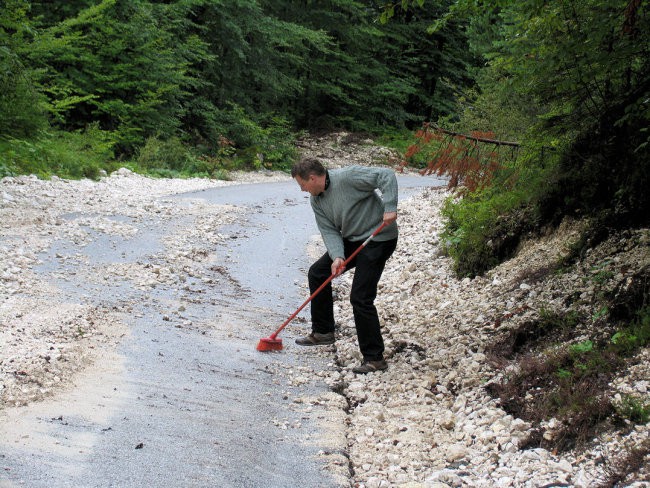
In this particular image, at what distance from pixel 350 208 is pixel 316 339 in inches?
57.3

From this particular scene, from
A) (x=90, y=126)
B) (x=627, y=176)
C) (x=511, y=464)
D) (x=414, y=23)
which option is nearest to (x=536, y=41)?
(x=627, y=176)

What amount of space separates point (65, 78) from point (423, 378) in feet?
53.0

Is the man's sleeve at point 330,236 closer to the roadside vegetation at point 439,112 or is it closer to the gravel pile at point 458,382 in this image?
the gravel pile at point 458,382

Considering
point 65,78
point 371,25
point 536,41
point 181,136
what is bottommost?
point 181,136

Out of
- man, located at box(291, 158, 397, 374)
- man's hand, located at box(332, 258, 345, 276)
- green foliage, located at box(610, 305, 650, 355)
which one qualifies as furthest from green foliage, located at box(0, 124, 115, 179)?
green foliage, located at box(610, 305, 650, 355)

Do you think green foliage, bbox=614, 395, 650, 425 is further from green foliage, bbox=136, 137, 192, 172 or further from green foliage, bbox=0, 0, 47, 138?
green foliage, bbox=136, 137, 192, 172

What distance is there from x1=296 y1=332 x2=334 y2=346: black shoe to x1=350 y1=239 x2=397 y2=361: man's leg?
769 millimetres

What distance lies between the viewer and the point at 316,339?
21.1ft

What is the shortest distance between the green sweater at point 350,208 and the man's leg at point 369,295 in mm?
136

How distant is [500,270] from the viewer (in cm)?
736

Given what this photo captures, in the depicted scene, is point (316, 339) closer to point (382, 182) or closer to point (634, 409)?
point (382, 182)

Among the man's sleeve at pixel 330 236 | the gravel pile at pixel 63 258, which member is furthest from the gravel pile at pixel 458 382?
the gravel pile at pixel 63 258

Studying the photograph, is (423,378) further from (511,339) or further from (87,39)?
(87,39)

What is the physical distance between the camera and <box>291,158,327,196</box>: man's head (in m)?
5.70
